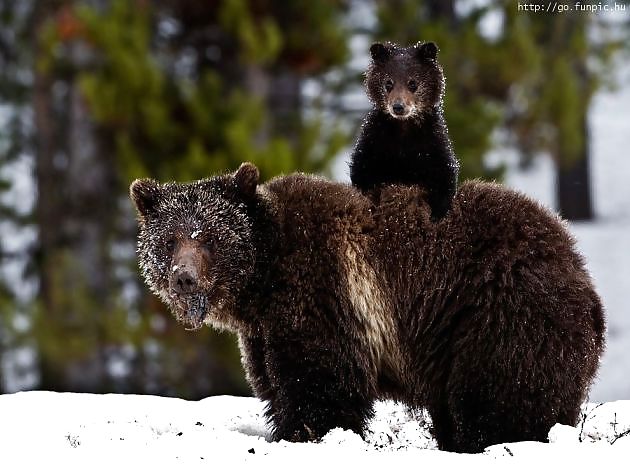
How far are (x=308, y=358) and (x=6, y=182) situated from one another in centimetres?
1318

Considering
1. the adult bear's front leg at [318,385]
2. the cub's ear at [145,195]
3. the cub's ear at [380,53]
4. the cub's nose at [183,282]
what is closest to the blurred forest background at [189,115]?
the cub's ear at [380,53]

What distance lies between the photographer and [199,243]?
6.46 m

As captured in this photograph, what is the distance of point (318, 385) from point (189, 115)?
8755 millimetres

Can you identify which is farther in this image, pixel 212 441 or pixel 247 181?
pixel 247 181

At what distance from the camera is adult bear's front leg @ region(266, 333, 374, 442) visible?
629 centimetres

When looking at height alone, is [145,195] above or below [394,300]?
above

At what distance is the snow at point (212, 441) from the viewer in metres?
5.43

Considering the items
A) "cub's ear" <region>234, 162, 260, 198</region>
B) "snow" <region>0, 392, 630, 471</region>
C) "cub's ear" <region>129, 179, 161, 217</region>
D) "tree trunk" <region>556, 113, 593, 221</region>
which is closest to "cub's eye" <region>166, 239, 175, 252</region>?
"cub's ear" <region>129, 179, 161, 217</region>

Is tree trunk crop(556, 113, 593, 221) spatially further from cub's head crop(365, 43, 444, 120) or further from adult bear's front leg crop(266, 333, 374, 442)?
adult bear's front leg crop(266, 333, 374, 442)

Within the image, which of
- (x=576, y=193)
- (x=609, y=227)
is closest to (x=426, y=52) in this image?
(x=576, y=193)

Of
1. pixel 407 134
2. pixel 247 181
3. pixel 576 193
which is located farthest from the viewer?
pixel 576 193

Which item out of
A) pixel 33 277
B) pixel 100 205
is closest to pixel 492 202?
pixel 100 205

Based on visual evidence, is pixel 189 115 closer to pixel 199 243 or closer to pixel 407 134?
pixel 407 134

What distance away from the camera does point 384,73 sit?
24.1 feet
